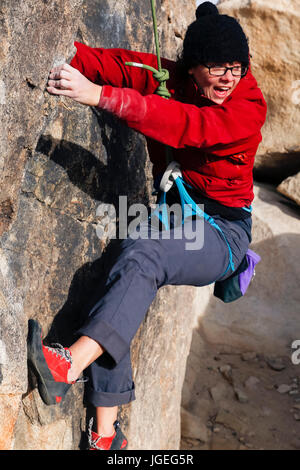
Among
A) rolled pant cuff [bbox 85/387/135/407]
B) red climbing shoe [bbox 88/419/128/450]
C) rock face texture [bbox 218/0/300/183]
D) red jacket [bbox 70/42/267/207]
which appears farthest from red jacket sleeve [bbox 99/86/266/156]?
rock face texture [bbox 218/0/300/183]

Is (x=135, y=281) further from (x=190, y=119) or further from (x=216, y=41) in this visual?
(x=216, y=41)

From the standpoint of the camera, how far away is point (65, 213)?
11.3 ft

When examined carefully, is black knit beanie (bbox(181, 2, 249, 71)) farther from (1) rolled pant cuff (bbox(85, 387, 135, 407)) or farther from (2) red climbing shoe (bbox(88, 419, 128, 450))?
(2) red climbing shoe (bbox(88, 419, 128, 450))

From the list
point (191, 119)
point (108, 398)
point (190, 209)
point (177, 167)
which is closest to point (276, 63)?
point (177, 167)

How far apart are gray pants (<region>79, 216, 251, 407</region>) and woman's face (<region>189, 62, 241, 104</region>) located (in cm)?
75

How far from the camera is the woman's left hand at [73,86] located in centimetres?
271

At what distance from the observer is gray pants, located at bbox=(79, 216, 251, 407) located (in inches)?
112

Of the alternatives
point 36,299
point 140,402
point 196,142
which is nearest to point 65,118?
point 196,142

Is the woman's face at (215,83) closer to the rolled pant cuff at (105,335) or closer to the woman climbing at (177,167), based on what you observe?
the woman climbing at (177,167)

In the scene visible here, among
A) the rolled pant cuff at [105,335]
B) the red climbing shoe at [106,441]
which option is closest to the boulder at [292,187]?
the red climbing shoe at [106,441]

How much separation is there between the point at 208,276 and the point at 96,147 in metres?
1.08

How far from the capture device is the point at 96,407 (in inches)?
137

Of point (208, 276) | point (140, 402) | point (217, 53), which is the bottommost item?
point (140, 402)

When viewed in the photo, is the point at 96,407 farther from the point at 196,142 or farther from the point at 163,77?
the point at 163,77
